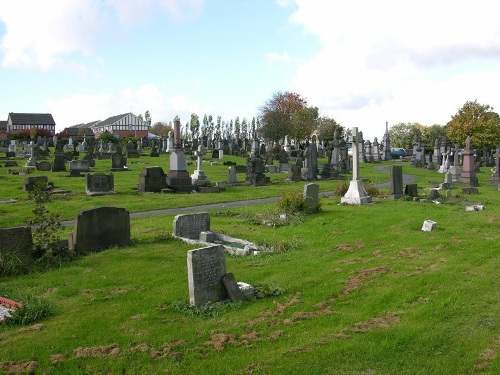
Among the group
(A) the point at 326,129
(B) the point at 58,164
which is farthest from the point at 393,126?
(B) the point at 58,164

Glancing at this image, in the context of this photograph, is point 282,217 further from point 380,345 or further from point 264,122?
point 264,122

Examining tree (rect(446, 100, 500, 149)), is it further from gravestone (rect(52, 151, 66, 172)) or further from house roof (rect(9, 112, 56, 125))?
house roof (rect(9, 112, 56, 125))

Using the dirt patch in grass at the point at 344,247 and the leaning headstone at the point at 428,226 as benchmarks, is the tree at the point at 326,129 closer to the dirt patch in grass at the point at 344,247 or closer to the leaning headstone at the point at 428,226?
the leaning headstone at the point at 428,226

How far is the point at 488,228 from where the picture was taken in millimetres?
13688

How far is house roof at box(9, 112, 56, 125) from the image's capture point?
119 m

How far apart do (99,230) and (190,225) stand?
2646 millimetres

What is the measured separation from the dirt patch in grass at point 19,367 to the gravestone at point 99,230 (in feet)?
18.2

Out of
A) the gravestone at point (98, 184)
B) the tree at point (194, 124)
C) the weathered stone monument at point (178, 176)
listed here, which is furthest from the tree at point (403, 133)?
the gravestone at point (98, 184)

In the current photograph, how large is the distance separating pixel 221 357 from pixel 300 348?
0.98 meters

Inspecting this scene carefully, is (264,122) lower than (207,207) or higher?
higher

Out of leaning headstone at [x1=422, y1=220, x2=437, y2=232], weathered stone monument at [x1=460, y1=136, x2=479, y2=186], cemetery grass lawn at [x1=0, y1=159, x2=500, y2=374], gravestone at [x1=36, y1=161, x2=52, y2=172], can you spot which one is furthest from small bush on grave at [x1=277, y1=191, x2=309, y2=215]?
gravestone at [x1=36, y1=161, x2=52, y2=172]

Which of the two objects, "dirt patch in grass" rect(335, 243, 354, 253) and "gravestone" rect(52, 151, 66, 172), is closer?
"dirt patch in grass" rect(335, 243, 354, 253)

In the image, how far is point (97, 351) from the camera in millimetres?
6480

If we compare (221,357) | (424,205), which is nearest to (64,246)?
(221,357)
